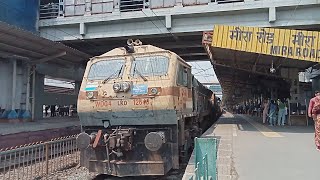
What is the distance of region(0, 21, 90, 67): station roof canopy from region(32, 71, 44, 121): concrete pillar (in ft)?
6.43

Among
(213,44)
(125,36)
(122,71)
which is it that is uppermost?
(125,36)

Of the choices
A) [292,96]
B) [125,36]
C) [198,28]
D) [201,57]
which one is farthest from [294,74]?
[201,57]

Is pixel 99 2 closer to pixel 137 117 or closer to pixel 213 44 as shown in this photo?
pixel 213 44

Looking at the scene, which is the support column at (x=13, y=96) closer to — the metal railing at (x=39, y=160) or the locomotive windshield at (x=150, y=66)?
the metal railing at (x=39, y=160)

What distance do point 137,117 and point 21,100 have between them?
608 inches

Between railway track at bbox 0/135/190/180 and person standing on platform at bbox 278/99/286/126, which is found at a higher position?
person standing on platform at bbox 278/99/286/126

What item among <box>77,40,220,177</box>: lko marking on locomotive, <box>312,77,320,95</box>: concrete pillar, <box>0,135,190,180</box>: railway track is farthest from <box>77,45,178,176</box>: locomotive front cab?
<box>312,77,320,95</box>: concrete pillar

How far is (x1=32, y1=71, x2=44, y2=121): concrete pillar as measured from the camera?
69.8 feet

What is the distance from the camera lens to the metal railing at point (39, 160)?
8008 millimetres

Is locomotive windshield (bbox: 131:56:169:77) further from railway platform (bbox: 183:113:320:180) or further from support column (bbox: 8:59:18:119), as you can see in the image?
support column (bbox: 8:59:18:119)

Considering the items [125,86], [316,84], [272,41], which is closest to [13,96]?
[125,86]

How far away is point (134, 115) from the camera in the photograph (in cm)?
711

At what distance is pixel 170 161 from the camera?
6902 millimetres

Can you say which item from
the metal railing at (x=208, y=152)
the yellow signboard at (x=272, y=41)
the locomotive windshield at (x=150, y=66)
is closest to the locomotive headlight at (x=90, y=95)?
the locomotive windshield at (x=150, y=66)
